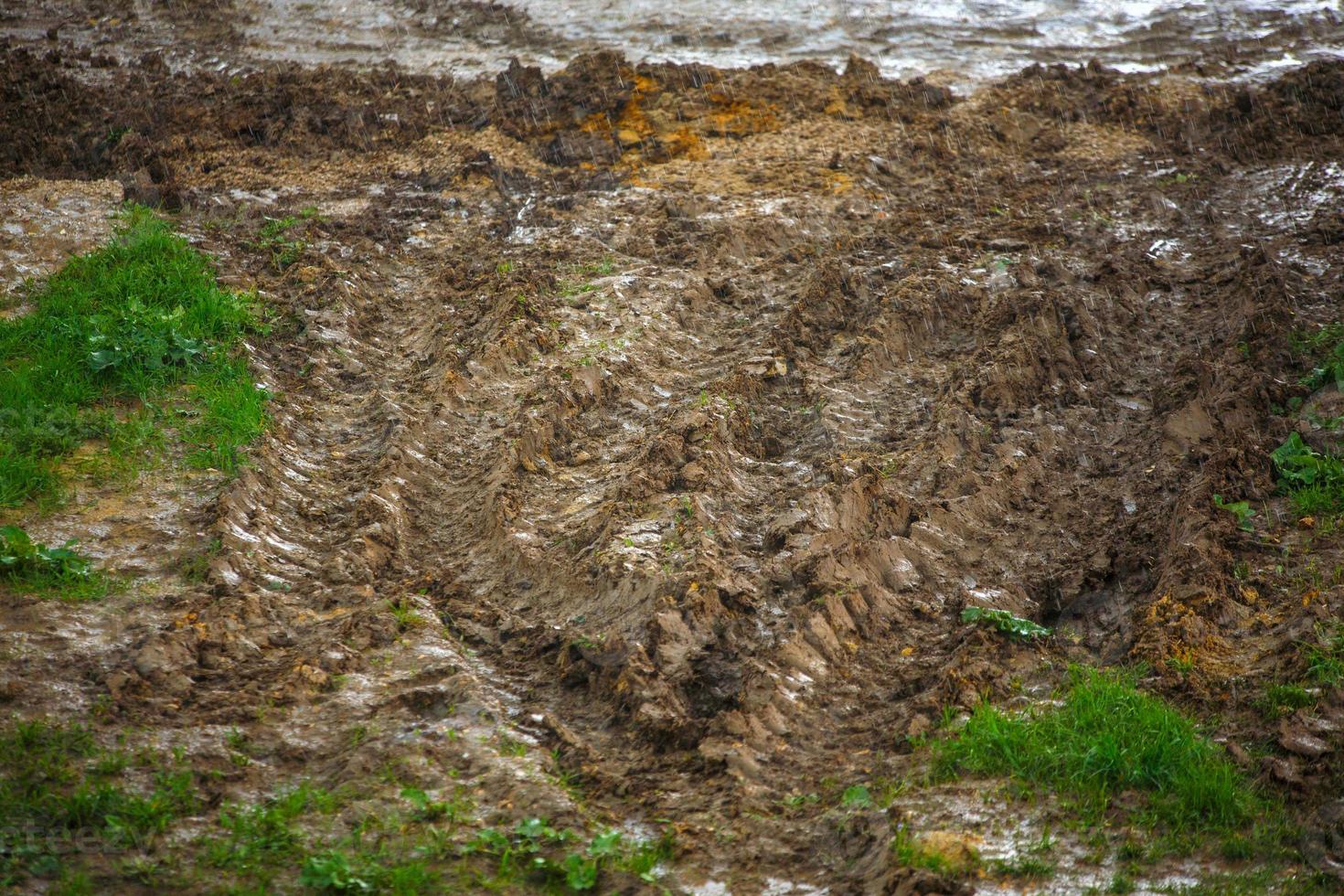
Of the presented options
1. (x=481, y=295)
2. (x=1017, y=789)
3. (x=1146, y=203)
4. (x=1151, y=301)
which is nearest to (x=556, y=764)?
(x=1017, y=789)

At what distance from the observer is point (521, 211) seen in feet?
32.7

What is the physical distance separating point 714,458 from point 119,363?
4.26 metres

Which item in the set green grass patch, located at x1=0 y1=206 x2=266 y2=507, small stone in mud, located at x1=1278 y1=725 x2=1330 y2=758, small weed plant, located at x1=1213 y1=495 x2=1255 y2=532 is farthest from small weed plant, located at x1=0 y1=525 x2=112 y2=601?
small weed plant, located at x1=1213 y1=495 x2=1255 y2=532

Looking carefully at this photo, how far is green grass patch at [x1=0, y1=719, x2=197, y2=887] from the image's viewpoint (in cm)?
387

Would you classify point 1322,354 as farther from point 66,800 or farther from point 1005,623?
point 66,800

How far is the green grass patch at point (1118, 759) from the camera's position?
4.16m

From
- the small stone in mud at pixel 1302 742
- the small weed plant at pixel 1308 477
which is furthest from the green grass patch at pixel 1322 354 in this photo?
the small stone in mud at pixel 1302 742

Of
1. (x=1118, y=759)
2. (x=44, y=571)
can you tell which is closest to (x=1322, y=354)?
(x=1118, y=759)

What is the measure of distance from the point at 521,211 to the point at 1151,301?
5841 mm

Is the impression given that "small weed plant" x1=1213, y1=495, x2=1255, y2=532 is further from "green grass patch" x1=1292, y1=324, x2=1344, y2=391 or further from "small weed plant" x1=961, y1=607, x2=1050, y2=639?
"green grass patch" x1=1292, y1=324, x2=1344, y2=391

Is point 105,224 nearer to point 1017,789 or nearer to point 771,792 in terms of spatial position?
point 771,792

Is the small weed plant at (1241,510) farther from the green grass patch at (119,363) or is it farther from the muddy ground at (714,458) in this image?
the green grass patch at (119,363)

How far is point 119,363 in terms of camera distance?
23.1 feet

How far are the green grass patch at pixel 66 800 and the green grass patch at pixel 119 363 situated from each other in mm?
2176
